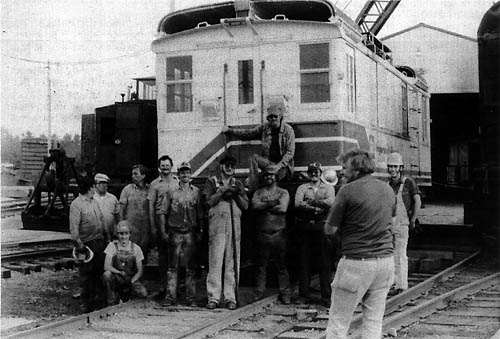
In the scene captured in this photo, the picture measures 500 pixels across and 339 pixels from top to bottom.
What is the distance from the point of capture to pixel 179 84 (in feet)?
33.5

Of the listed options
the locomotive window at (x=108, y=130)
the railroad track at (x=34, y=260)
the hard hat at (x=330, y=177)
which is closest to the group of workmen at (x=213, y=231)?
the hard hat at (x=330, y=177)

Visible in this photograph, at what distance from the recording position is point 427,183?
1521cm

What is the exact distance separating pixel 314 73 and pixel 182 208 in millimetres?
2984

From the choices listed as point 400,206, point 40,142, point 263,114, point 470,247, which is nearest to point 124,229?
point 263,114

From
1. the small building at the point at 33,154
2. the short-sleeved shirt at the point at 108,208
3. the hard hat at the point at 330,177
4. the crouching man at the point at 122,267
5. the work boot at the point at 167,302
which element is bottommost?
the work boot at the point at 167,302

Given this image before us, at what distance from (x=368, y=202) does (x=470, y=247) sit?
30.2 ft

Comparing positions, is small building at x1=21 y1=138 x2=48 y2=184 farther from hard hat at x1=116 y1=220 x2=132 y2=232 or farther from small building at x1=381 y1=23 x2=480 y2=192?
hard hat at x1=116 y1=220 x2=132 y2=232

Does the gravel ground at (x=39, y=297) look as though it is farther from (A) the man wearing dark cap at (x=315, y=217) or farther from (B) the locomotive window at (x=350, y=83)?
(B) the locomotive window at (x=350, y=83)

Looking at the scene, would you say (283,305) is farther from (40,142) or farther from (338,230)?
(40,142)

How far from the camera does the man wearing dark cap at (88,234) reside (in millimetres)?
8258

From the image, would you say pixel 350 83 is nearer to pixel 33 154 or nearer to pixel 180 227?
pixel 180 227

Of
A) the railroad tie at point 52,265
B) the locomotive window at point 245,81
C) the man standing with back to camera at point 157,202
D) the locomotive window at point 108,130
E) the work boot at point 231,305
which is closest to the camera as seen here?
the work boot at point 231,305

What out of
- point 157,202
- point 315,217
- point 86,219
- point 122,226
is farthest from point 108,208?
point 315,217

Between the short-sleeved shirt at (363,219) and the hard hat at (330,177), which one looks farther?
the hard hat at (330,177)
